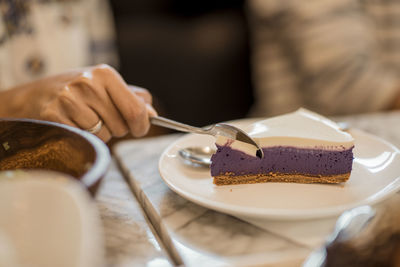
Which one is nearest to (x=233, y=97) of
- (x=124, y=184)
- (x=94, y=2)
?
(x=94, y=2)

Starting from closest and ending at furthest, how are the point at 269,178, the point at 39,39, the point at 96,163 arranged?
the point at 96,163 → the point at 269,178 → the point at 39,39

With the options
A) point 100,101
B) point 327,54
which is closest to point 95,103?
point 100,101

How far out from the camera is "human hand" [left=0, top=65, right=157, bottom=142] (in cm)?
59

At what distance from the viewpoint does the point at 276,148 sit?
1.86ft

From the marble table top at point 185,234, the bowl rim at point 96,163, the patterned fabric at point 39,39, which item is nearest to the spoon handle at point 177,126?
the marble table top at point 185,234

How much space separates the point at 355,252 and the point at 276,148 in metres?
0.27

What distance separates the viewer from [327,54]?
150cm

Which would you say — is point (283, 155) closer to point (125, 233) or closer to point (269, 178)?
point (269, 178)

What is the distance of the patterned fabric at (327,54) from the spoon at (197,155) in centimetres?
100

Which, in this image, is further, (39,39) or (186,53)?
(186,53)

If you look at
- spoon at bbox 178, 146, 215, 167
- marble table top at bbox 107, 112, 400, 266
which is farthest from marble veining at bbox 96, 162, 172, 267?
→ spoon at bbox 178, 146, 215, 167

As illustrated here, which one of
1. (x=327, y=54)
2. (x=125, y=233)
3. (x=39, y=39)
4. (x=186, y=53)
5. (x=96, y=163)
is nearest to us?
(x=96, y=163)

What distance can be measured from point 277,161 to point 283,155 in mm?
14

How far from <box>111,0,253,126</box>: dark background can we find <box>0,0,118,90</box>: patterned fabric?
260 millimetres
